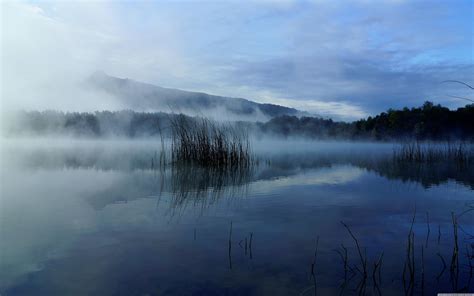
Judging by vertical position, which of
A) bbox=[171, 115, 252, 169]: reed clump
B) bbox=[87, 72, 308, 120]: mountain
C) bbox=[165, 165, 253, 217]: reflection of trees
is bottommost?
bbox=[165, 165, 253, 217]: reflection of trees

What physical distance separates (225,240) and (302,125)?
1840 inches

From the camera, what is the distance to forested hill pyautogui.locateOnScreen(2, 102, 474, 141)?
106 ft

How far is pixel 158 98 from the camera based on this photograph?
8725cm

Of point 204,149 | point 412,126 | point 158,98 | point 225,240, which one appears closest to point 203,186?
point 225,240

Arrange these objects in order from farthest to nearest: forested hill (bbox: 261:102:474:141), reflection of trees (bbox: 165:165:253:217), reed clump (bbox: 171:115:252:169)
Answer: forested hill (bbox: 261:102:474:141) → reed clump (bbox: 171:115:252:169) → reflection of trees (bbox: 165:165:253:217)

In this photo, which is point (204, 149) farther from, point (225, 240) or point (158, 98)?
point (158, 98)

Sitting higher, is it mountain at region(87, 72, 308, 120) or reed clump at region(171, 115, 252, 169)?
mountain at region(87, 72, 308, 120)

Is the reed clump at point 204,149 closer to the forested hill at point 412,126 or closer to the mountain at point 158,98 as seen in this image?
the forested hill at point 412,126

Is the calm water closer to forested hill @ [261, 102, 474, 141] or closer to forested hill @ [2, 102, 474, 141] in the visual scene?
forested hill @ [2, 102, 474, 141]

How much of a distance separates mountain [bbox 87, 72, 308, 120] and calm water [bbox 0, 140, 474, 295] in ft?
250

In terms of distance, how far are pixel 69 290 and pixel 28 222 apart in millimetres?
1724

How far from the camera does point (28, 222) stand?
3301 mm

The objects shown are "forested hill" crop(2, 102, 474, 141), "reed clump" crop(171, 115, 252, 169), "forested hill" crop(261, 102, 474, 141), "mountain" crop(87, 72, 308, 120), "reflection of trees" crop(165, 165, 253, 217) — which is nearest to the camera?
"reflection of trees" crop(165, 165, 253, 217)

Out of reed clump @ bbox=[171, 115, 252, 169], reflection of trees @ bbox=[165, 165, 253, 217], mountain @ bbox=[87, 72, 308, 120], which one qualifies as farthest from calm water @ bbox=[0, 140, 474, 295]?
mountain @ bbox=[87, 72, 308, 120]
